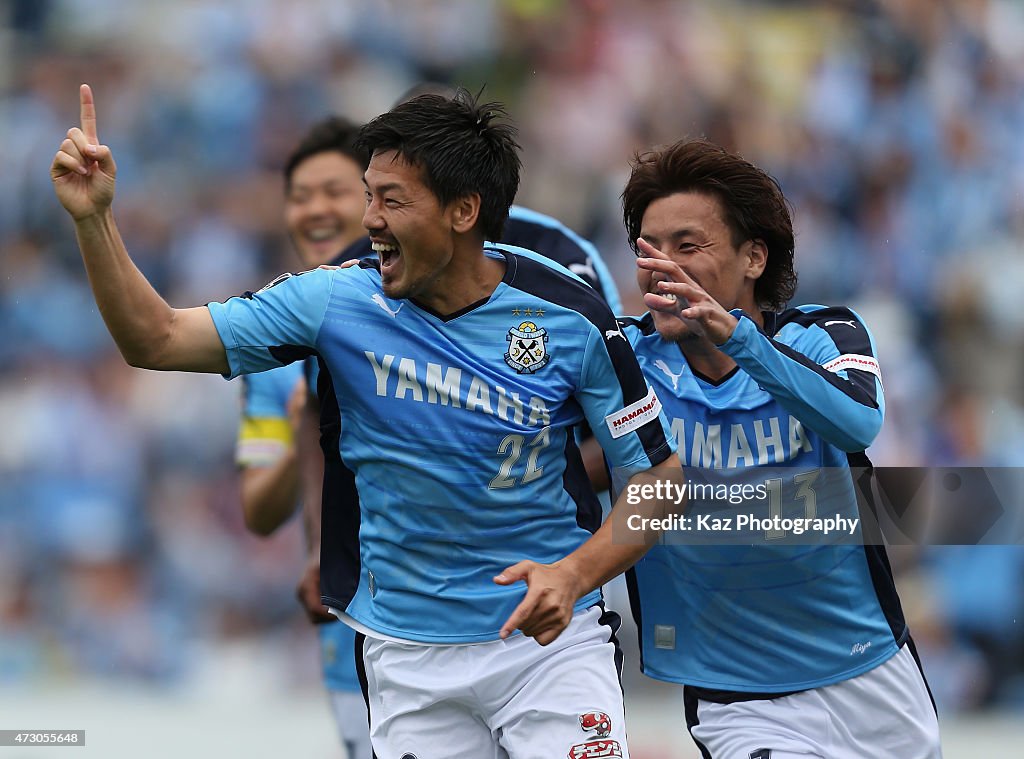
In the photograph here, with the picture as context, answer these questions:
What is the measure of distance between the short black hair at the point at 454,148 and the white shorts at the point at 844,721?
4.66 ft

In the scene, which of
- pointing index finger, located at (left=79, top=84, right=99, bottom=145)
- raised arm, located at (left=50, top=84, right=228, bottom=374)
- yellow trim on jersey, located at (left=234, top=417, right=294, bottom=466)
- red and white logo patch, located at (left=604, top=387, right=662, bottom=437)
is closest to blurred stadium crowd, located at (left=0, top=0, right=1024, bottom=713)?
yellow trim on jersey, located at (left=234, top=417, right=294, bottom=466)

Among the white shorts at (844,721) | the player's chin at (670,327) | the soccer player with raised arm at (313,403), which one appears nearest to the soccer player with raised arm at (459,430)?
the player's chin at (670,327)

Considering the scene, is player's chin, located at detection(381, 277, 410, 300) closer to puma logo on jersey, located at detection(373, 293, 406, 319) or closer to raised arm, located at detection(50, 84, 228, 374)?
puma logo on jersey, located at detection(373, 293, 406, 319)

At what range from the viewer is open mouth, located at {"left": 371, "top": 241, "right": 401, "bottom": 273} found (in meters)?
3.58

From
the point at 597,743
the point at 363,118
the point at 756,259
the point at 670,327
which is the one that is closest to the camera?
the point at 597,743

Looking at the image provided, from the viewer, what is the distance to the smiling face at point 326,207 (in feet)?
18.6

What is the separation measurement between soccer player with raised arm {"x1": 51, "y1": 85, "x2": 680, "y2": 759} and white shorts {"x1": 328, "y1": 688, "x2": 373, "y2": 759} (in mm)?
1704

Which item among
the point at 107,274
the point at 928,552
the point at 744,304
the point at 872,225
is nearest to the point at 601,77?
the point at 872,225

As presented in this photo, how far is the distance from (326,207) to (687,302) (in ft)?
8.09

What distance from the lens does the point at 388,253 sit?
360cm

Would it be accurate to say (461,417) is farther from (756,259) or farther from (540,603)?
(756,259)

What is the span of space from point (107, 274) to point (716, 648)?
6.03ft

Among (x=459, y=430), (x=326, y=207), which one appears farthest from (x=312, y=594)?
(x=459, y=430)

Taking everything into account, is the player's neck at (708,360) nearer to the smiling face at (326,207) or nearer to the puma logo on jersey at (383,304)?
the puma logo on jersey at (383,304)
